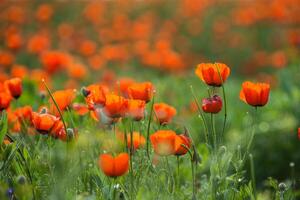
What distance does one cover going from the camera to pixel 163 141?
5.92 feet

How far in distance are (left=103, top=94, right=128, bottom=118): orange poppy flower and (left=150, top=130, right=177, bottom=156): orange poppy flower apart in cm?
16

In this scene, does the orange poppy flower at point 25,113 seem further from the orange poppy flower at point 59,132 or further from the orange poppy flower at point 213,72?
the orange poppy flower at point 213,72

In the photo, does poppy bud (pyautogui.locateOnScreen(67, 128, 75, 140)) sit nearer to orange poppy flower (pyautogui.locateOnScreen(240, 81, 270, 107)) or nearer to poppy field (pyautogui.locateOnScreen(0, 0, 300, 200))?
poppy field (pyautogui.locateOnScreen(0, 0, 300, 200))

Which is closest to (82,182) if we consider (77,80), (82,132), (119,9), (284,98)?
(82,132)

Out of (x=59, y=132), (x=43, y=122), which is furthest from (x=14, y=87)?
(x=43, y=122)

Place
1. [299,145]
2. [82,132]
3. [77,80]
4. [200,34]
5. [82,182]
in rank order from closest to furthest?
[82,182] < [82,132] < [299,145] < [77,80] < [200,34]

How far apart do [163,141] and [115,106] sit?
0.20 m

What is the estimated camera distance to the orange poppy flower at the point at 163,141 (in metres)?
1.80

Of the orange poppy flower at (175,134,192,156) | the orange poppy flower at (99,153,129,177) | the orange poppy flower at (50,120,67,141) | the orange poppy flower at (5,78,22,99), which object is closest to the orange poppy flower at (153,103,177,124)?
the orange poppy flower at (175,134,192,156)

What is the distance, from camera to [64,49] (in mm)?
8156

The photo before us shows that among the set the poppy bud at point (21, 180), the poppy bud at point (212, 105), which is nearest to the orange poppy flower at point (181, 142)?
the poppy bud at point (212, 105)

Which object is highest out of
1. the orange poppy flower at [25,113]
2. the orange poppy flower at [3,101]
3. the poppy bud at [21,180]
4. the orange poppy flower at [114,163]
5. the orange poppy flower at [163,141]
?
the orange poppy flower at [3,101]

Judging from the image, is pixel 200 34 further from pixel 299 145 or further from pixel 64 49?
pixel 299 145

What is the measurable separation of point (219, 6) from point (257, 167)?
22.4ft
